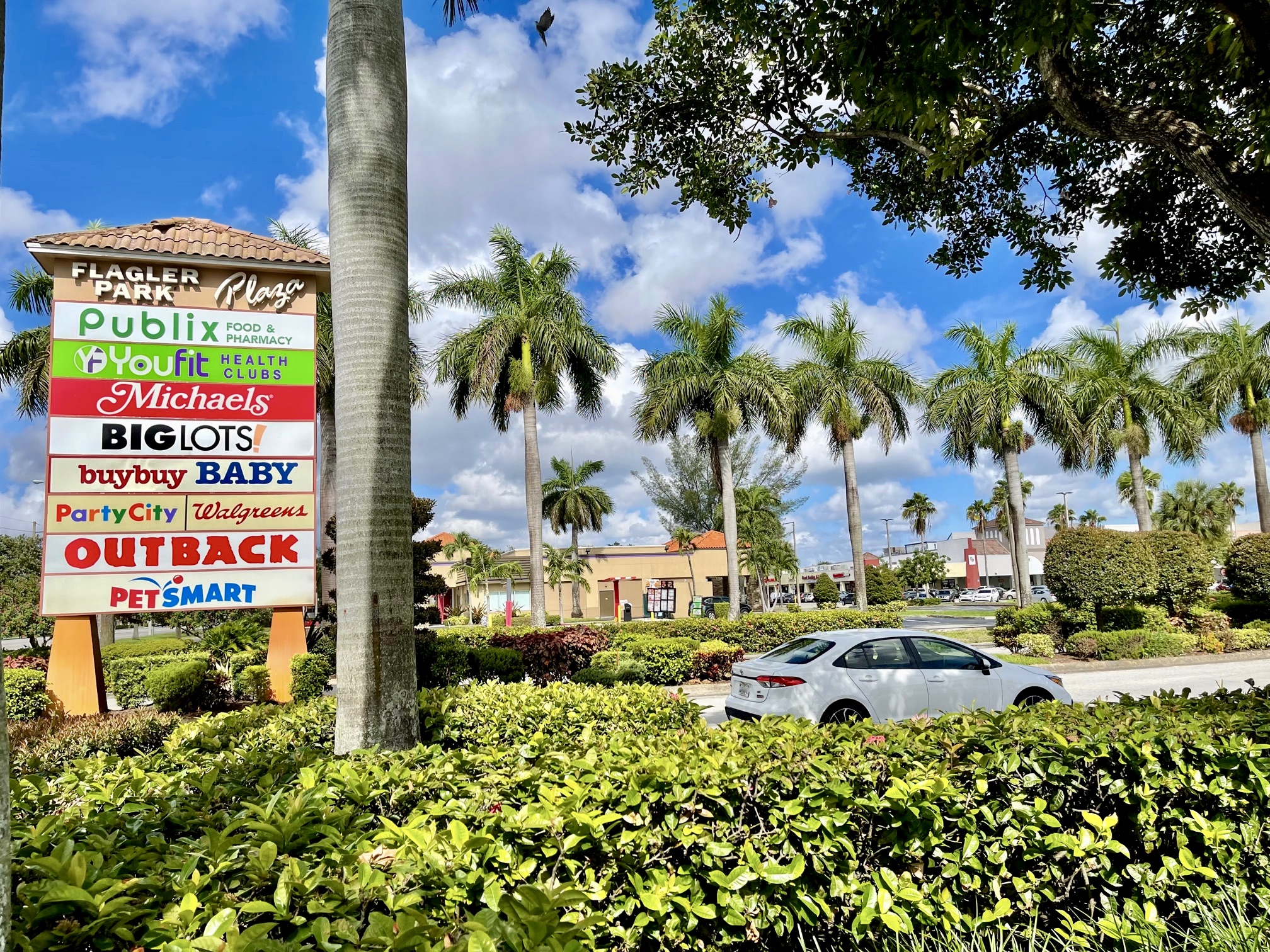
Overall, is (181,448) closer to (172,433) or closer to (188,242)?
(172,433)

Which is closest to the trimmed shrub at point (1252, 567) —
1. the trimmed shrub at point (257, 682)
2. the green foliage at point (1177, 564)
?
the green foliage at point (1177, 564)

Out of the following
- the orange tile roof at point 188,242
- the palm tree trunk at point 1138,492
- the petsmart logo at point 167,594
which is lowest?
the petsmart logo at point 167,594

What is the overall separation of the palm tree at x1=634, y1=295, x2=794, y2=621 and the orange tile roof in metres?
16.1

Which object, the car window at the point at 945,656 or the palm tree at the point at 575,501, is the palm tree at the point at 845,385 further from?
the palm tree at the point at 575,501

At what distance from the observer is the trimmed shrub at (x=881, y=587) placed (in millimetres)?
41781

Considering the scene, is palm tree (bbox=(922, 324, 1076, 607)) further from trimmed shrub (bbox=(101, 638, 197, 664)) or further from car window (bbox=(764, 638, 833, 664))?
trimmed shrub (bbox=(101, 638, 197, 664))

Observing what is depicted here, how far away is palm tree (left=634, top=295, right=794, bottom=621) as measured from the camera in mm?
25906

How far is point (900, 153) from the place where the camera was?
8961mm

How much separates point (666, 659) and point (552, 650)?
7.92 ft

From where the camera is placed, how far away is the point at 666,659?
15.8 m

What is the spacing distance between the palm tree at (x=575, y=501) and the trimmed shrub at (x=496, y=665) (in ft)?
152

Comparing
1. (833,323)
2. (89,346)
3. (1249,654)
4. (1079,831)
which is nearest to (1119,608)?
(1249,654)

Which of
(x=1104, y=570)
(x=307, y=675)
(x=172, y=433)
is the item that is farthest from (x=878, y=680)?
(x=1104, y=570)

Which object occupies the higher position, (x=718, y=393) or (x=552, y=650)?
(x=718, y=393)
